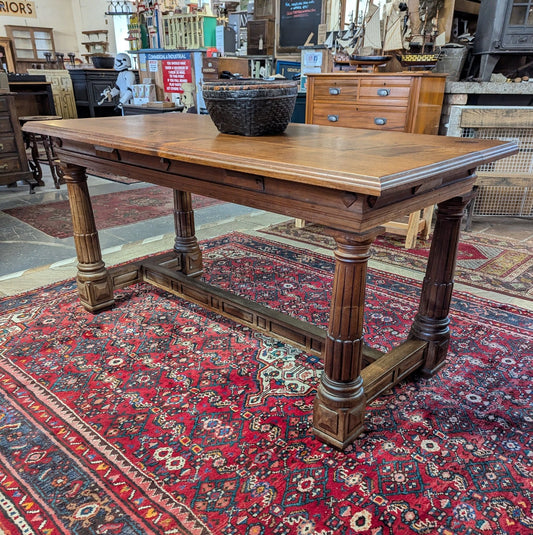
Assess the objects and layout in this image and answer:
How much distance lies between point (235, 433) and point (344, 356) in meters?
0.45

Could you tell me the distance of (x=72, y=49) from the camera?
1209cm

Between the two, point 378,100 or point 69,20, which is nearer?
point 378,100

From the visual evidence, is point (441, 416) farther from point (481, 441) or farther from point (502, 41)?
point (502, 41)

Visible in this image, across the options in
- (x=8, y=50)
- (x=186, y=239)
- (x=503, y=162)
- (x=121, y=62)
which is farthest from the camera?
(x=8, y=50)

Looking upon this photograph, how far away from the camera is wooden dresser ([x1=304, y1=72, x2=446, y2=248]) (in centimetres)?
301

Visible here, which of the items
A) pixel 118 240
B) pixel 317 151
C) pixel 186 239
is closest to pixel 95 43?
pixel 118 240

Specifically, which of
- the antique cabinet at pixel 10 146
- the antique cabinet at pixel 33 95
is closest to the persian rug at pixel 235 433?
the antique cabinet at pixel 10 146

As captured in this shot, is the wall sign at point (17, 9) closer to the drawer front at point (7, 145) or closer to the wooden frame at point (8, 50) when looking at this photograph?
the wooden frame at point (8, 50)

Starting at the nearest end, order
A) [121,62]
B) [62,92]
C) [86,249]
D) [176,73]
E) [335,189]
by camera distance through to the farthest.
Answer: [335,189], [86,249], [176,73], [62,92], [121,62]

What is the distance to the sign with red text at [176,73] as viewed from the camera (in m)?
7.00

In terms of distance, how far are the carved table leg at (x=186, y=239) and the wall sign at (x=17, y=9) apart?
11322mm

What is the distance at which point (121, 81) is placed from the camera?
8.35 m

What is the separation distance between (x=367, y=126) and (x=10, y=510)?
2920mm

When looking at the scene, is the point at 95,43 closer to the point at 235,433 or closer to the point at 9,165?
the point at 9,165
